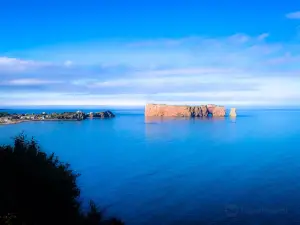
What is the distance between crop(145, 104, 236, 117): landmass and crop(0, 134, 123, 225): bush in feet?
483

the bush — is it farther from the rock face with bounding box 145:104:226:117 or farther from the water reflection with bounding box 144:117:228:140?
the rock face with bounding box 145:104:226:117

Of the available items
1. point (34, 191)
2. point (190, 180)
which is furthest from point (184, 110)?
point (34, 191)

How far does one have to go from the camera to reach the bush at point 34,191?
13117 millimetres

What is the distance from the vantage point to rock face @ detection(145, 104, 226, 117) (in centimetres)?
16415

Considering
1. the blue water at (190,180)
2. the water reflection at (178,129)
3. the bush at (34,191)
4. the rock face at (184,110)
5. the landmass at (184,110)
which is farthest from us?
the landmass at (184,110)

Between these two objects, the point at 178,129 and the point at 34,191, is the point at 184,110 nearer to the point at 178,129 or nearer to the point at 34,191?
the point at 178,129

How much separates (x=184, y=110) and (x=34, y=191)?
15130 centimetres

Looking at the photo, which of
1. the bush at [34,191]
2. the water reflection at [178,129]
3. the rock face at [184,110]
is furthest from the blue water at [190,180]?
the rock face at [184,110]

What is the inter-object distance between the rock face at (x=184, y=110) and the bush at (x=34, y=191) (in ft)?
483

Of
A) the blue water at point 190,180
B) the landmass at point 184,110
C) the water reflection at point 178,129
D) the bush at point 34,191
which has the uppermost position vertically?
the landmass at point 184,110

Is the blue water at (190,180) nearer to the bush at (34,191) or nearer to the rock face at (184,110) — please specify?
the bush at (34,191)

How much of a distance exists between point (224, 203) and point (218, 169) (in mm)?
15542

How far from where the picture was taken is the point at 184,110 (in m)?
165

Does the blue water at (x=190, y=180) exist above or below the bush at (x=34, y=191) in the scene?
below
